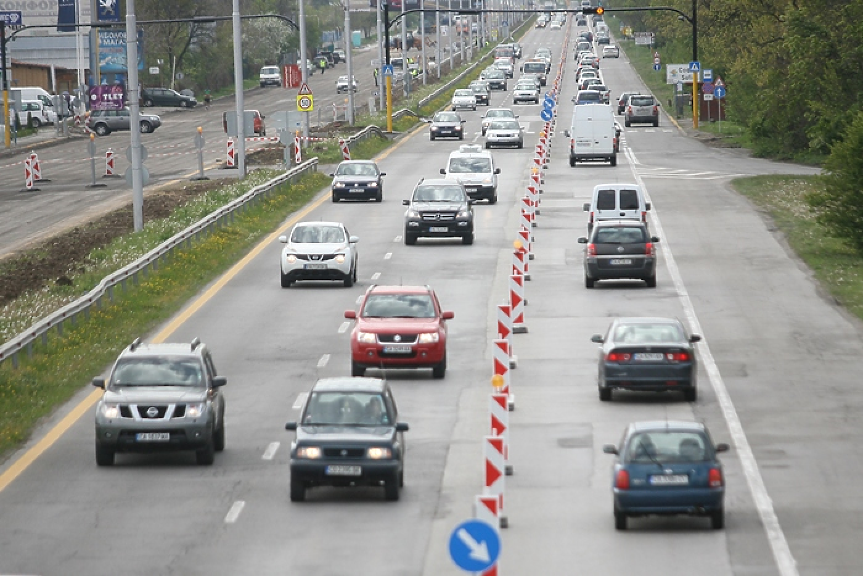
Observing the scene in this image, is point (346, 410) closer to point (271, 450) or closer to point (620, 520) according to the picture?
point (271, 450)

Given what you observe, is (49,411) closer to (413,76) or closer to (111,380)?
(111,380)

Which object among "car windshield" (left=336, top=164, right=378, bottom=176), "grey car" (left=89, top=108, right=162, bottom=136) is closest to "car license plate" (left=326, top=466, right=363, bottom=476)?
"car windshield" (left=336, top=164, right=378, bottom=176)

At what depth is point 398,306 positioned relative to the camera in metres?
28.0

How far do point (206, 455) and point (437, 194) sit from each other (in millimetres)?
24402

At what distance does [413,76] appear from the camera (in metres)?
148

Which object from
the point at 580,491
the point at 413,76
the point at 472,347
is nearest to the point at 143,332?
the point at 472,347

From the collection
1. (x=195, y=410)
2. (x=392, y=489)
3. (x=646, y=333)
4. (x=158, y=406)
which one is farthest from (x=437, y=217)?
(x=392, y=489)

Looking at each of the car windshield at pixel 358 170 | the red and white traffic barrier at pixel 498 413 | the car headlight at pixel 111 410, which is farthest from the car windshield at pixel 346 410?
the car windshield at pixel 358 170

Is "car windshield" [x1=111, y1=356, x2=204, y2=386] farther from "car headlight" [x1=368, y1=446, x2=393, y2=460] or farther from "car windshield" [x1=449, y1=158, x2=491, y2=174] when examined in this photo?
"car windshield" [x1=449, y1=158, x2=491, y2=174]

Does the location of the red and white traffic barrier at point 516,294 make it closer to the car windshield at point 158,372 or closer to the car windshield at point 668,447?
the car windshield at point 158,372

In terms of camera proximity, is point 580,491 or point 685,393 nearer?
point 580,491

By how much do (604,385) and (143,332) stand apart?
10695 millimetres

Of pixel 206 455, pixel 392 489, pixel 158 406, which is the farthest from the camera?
pixel 206 455

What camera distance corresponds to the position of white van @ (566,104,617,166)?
64.8 meters
